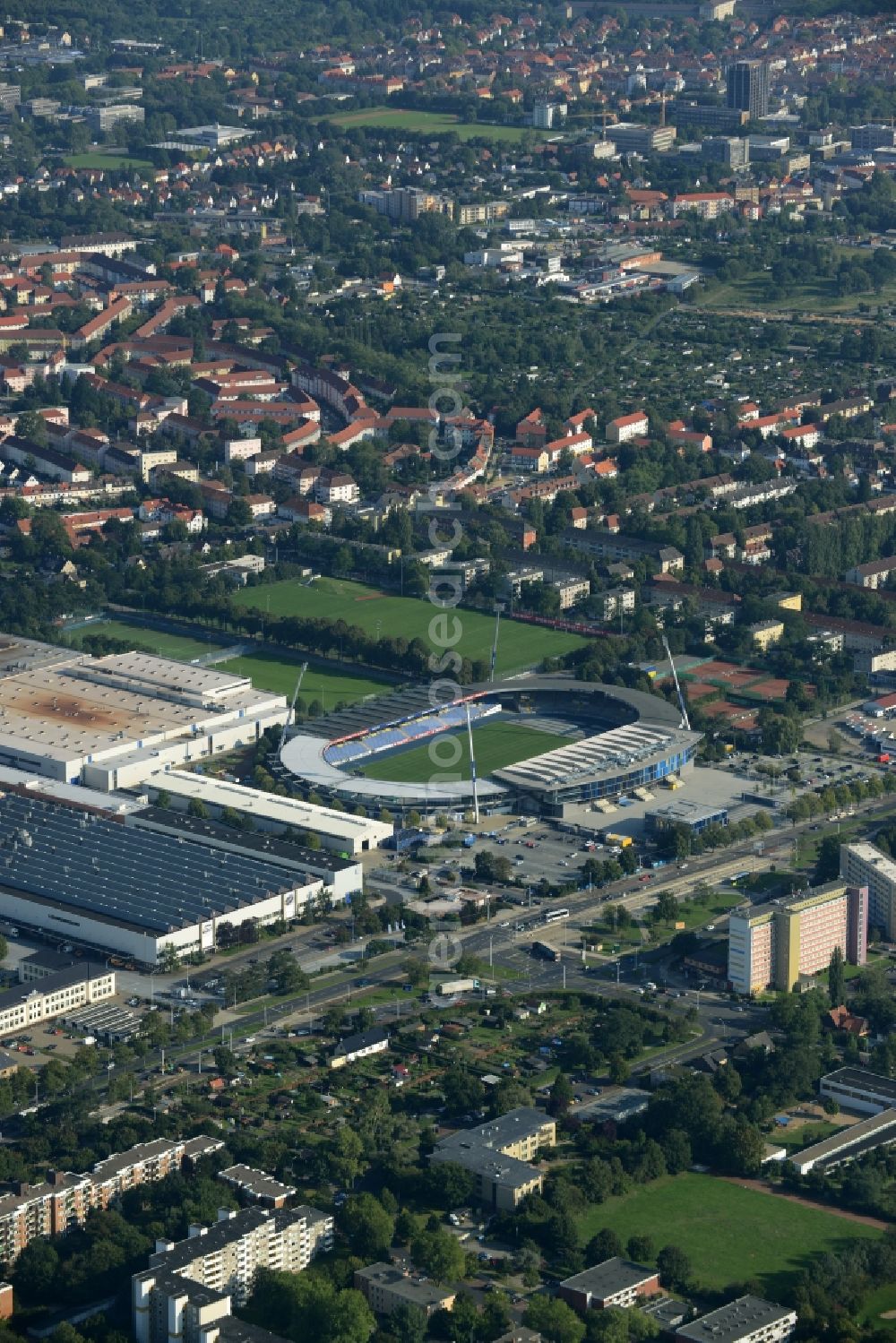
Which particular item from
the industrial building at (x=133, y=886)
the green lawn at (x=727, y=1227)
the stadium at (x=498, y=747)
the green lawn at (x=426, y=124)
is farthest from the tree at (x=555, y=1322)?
the green lawn at (x=426, y=124)

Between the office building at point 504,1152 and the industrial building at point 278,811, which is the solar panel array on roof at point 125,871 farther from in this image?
the office building at point 504,1152

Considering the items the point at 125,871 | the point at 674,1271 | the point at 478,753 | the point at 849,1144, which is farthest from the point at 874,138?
the point at 674,1271

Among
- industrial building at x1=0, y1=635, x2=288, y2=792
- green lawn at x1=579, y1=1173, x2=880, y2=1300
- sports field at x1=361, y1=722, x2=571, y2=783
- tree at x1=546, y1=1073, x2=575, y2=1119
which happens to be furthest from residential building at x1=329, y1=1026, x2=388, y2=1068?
industrial building at x1=0, y1=635, x2=288, y2=792

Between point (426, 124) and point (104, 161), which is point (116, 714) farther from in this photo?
point (426, 124)

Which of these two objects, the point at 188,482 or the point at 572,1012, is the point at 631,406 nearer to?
the point at 188,482

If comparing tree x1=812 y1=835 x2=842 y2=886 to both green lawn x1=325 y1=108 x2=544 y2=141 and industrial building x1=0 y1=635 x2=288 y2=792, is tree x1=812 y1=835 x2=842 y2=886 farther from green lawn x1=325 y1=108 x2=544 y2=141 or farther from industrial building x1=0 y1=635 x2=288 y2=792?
green lawn x1=325 y1=108 x2=544 y2=141
